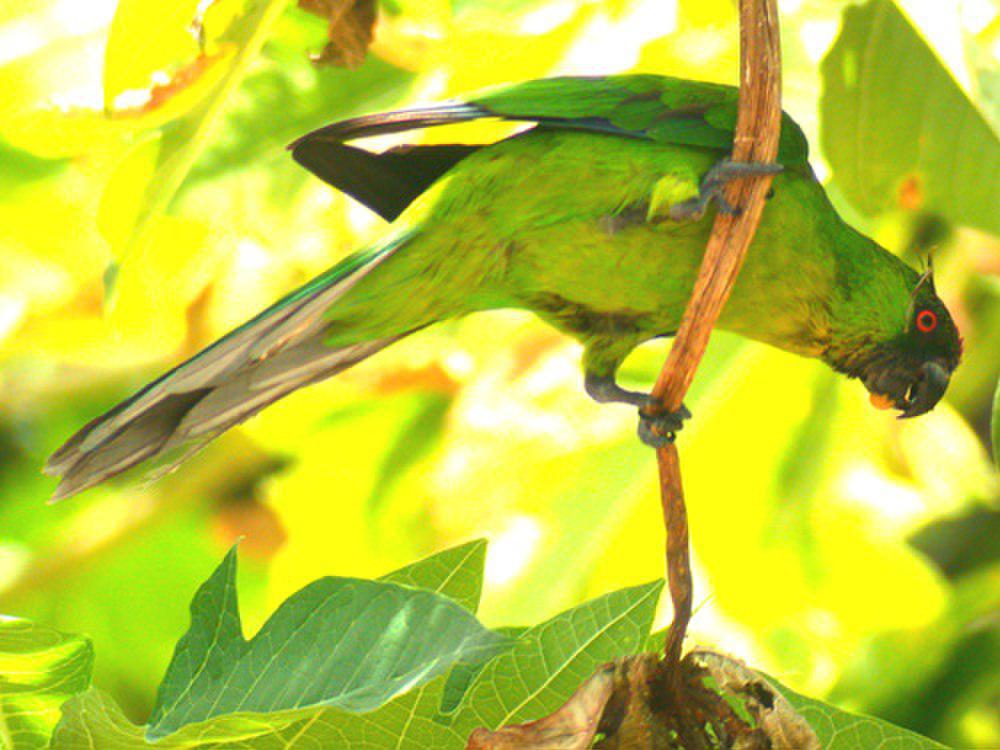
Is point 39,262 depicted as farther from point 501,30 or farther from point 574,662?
point 574,662

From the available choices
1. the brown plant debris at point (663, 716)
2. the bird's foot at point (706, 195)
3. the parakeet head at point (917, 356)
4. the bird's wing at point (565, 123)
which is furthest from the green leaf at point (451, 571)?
the parakeet head at point (917, 356)

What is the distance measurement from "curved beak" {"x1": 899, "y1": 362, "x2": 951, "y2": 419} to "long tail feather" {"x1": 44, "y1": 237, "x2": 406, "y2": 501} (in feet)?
3.98

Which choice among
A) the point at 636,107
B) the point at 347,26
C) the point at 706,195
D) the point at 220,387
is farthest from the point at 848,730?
the point at 347,26

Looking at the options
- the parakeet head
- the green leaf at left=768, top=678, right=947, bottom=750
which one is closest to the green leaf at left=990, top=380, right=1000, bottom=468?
the green leaf at left=768, top=678, right=947, bottom=750

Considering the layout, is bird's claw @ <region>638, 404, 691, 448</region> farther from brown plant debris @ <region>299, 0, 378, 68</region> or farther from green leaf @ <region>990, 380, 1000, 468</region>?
brown plant debris @ <region>299, 0, 378, 68</region>

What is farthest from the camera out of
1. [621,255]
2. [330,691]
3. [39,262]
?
[39,262]

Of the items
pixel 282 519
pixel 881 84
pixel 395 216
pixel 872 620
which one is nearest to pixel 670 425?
pixel 395 216

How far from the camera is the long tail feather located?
2.16 m

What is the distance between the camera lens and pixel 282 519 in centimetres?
400

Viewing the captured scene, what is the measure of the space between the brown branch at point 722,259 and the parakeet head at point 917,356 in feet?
2.89

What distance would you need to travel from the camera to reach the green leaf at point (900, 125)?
9.05 ft

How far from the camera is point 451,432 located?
3842mm

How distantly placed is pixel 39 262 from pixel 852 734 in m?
2.95

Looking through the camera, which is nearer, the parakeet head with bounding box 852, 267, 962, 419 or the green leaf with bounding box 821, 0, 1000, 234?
the green leaf with bounding box 821, 0, 1000, 234
